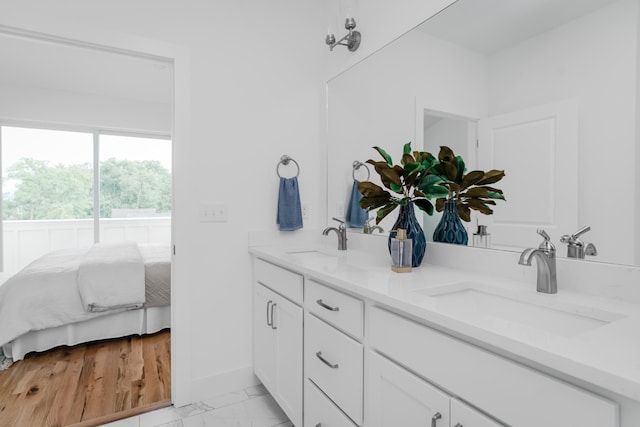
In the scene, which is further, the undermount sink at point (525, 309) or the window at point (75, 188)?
the window at point (75, 188)

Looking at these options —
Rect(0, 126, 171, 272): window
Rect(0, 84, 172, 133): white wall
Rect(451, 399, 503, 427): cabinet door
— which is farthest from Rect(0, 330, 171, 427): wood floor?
Rect(0, 84, 172, 133): white wall

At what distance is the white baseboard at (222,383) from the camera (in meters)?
1.96

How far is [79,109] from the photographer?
14.7ft

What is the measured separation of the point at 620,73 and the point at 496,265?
27.4 inches

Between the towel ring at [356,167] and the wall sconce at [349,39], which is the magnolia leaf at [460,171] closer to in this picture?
the towel ring at [356,167]

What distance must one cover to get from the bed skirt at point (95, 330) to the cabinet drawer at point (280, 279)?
1.47 meters

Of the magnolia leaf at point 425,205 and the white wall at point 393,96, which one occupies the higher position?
the white wall at point 393,96

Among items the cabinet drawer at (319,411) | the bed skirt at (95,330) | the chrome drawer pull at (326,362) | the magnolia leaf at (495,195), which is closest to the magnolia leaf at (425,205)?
the magnolia leaf at (495,195)

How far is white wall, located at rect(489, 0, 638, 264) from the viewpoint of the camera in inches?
38.5

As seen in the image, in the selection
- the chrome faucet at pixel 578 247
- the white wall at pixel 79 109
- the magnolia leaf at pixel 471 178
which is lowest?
the chrome faucet at pixel 578 247

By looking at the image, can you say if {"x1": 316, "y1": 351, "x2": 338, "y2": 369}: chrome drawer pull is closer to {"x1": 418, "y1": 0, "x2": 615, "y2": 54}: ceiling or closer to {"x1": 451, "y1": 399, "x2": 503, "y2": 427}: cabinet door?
{"x1": 451, "y1": 399, "x2": 503, "y2": 427}: cabinet door

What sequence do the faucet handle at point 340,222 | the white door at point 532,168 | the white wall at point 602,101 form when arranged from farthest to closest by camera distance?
the faucet handle at point 340,222
the white door at point 532,168
the white wall at point 602,101

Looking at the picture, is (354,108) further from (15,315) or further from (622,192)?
(15,315)

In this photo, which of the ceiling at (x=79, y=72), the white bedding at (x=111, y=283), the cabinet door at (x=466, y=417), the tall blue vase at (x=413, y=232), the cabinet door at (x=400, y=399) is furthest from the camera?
the ceiling at (x=79, y=72)
